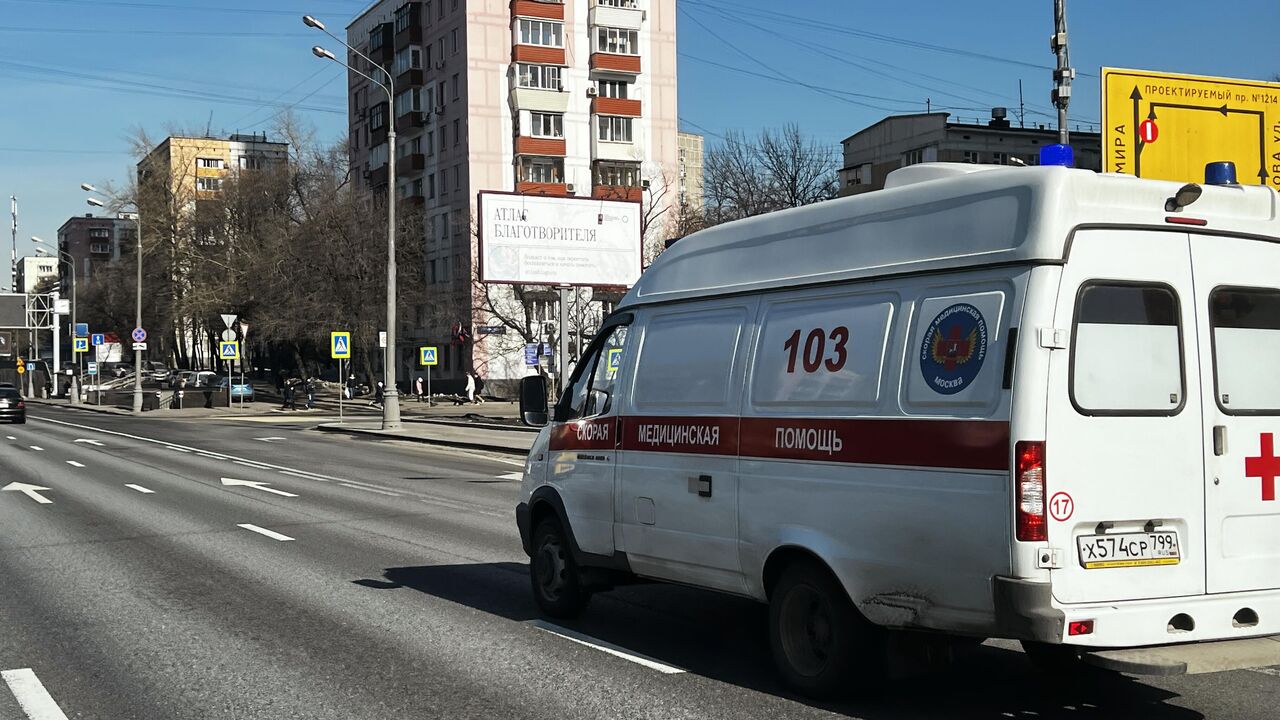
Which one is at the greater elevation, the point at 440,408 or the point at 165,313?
the point at 165,313

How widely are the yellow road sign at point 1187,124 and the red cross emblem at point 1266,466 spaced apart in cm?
1330

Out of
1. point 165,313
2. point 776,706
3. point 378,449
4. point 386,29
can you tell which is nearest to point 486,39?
point 386,29

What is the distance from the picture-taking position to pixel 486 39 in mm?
74188

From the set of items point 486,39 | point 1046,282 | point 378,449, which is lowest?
point 378,449

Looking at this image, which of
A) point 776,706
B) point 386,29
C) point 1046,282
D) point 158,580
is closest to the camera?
point 1046,282

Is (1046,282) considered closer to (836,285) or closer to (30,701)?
(836,285)

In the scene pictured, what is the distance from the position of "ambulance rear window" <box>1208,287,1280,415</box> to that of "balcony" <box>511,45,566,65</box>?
7064 centimetres

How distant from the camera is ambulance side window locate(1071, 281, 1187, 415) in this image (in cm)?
552

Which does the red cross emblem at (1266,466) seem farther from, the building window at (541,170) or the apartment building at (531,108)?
the building window at (541,170)

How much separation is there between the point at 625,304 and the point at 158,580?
4.90 metres

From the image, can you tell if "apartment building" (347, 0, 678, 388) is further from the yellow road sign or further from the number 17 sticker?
the number 17 sticker

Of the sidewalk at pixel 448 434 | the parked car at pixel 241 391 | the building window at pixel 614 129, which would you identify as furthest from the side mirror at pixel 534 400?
the building window at pixel 614 129

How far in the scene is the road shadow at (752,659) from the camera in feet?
20.6

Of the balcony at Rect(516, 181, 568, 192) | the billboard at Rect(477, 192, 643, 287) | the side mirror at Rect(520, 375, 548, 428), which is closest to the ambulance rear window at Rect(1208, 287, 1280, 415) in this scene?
the side mirror at Rect(520, 375, 548, 428)
